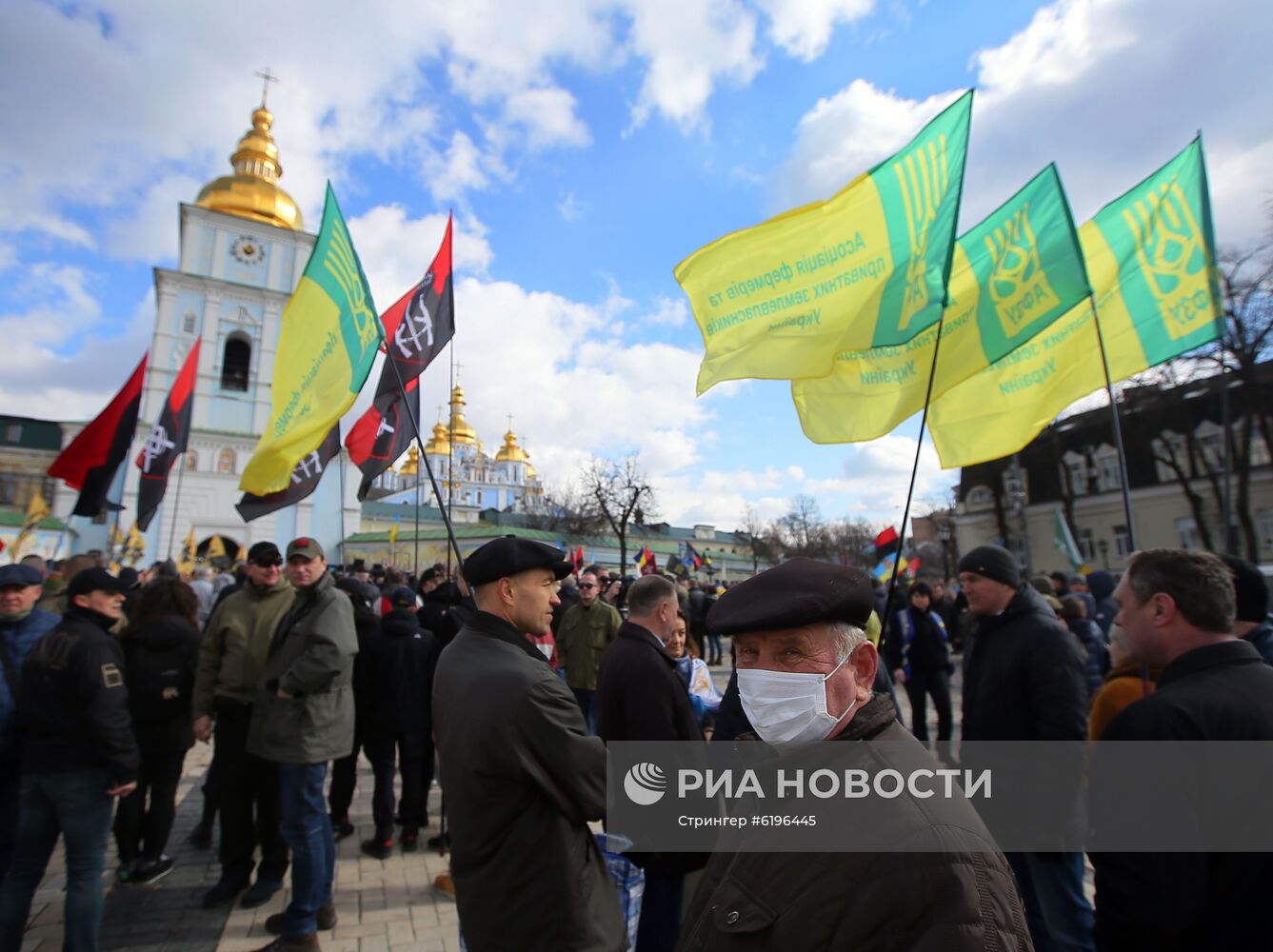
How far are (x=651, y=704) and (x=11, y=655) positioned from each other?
10.5ft

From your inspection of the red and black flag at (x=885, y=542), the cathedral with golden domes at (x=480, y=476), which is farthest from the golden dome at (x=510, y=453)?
the red and black flag at (x=885, y=542)

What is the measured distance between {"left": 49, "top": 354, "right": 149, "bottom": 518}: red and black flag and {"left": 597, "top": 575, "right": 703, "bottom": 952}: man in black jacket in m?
9.61

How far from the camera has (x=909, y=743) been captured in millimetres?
1286

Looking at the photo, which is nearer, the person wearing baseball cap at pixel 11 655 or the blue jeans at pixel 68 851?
the blue jeans at pixel 68 851

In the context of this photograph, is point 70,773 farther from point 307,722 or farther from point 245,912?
point 245,912

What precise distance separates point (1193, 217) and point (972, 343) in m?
2.43

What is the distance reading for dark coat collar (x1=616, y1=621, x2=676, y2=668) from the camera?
3.28 m

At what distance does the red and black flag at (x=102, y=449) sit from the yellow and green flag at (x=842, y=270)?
9.20 m

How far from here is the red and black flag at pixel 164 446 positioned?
1073 cm

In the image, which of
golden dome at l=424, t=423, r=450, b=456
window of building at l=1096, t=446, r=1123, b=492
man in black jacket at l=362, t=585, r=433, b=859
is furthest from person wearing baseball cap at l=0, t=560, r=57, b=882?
golden dome at l=424, t=423, r=450, b=456

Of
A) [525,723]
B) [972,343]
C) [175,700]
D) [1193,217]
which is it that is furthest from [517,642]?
[1193,217]

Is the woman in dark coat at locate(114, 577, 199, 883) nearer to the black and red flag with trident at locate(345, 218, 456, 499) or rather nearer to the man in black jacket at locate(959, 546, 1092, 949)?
the black and red flag with trident at locate(345, 218, 456, 499)

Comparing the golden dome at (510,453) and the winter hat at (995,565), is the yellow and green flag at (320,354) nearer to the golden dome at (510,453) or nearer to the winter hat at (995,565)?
the winter hat at (995,565)

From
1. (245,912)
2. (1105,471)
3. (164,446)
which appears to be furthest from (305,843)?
(1105,471)
